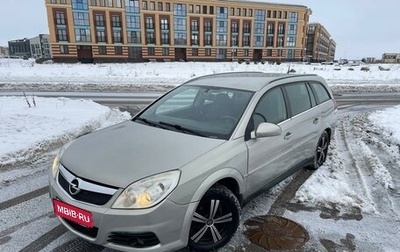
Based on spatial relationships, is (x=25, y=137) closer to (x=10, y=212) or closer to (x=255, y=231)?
(x=10, y=212)

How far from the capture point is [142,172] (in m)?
2.47

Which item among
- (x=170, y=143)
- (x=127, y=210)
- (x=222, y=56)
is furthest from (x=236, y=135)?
(x=222, y=56)

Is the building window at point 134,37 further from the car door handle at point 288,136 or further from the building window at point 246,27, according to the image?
the car door handle at point 288,136

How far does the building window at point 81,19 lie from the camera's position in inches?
2381

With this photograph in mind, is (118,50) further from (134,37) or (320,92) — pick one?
(320,92)

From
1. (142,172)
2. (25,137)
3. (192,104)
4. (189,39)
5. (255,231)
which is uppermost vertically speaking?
(189,39)

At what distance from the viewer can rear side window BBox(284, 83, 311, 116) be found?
4.11m

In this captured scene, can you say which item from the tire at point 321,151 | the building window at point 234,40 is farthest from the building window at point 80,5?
the tire at point 321,151

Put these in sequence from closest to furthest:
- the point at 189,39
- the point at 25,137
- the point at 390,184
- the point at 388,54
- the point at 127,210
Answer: the point at 127,210 → the point at 390,184 → the point at 25,137 → the point at 189,39 → the point at 388,54

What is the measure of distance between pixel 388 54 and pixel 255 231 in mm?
148126

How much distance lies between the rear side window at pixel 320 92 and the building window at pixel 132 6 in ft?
216

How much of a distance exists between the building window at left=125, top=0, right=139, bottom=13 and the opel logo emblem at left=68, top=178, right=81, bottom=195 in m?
67.8

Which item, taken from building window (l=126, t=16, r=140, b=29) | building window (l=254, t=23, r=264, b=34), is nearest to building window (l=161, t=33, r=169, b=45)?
building window (l=126, t=16, r=140, b=29)

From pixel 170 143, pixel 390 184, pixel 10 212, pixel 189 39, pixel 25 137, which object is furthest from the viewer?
pixel 189 39
